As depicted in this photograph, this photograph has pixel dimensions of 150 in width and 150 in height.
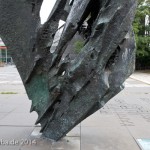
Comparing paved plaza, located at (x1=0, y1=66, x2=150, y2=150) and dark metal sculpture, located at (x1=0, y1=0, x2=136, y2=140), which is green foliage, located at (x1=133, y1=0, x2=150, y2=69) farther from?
dark metal sculpture, located at (x1=0, y1=0, x2=136, y2=140)

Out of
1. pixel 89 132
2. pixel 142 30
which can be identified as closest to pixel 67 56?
pixel 89 132

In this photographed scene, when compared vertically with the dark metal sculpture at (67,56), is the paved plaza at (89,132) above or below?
below

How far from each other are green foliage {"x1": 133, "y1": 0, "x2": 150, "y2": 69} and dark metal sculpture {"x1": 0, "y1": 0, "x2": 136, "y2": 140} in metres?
31.4

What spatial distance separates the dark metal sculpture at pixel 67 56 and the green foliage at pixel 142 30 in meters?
31.4

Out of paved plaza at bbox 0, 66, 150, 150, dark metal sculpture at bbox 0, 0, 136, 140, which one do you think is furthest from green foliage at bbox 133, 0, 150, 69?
dark metal sculpture at bbox 0, 0, 136, 140

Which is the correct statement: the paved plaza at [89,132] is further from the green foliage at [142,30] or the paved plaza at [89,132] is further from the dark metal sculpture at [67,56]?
the green foliage at [142,30]

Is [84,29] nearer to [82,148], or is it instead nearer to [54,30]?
[54,30]

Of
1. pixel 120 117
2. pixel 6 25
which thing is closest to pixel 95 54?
pixel 6 25

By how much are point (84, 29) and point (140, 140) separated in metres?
2.24

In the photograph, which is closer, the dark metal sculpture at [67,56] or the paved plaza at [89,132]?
the dark metal sculpture at [67,56]

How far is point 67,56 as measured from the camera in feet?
17.3

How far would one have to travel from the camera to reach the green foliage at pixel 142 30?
3662 cm

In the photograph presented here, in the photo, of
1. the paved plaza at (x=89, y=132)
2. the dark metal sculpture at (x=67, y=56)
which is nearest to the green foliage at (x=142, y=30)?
the paved plaza at (x=89, y=132)

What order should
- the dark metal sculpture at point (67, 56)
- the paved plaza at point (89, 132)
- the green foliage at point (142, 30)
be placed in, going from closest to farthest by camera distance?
the dark metal sculpture at point (67, 56)
the paved plaza at point (89, 132)
the green foliage at point (142, 30)
